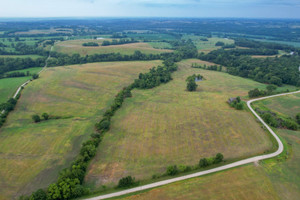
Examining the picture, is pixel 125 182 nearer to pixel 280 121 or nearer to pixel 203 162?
pixel 203 162

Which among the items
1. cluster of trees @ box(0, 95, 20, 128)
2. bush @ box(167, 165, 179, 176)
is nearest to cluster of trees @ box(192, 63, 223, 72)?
bush @ box(167, 165, 179, 176)

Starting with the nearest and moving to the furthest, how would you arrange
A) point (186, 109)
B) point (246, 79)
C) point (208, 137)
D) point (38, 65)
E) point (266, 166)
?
point (266, 166) < point (208, 137) < point (186, 109) < point (246, 79) < point (38, 65)

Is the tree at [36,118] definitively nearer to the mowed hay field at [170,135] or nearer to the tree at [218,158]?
the mowed hay field at [170,135]

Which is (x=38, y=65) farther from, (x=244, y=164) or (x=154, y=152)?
(x=244, y=164)

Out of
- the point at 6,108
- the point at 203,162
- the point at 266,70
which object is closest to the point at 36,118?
the point at 6,108

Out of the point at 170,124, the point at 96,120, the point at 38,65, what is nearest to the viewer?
the point at 170,124

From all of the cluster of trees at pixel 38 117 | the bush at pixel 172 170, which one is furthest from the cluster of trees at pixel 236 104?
the cluster of trees at pixel 38 117

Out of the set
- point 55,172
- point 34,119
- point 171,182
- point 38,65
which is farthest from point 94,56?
point 171,182
